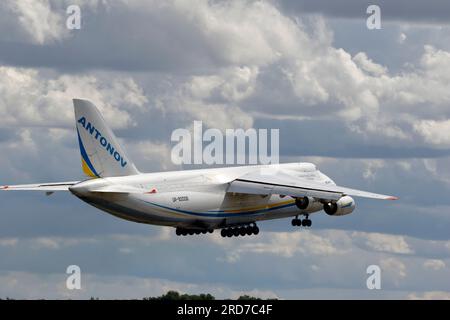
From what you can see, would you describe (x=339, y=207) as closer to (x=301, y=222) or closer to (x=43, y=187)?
(x=301, y=222)

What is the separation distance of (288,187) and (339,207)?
5510mm

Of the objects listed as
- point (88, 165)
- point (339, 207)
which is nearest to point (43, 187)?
point (88, 165)

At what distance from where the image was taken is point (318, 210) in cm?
8056

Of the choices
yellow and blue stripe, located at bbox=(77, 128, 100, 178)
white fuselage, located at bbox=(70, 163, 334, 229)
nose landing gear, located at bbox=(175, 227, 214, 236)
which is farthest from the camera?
nose landing gear, located at bbox=(175, 227, 214, 236)

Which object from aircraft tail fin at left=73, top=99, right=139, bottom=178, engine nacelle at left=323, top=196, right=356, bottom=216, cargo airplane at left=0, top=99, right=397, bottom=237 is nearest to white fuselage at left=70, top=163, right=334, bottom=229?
cargo airplane at left=0, top=99, right=397, bottom=237

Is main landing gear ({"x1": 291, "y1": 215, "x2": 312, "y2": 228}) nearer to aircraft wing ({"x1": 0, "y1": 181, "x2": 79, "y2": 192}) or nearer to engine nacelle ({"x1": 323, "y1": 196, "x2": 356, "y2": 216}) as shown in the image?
engine nacelle ({"x1": 323, "y1": 196, "x2": 356, "y2": 216})

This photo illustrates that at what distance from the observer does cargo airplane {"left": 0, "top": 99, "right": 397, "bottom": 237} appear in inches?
2724

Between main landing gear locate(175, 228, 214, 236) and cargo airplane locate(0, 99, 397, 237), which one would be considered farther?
main landing gear locate(175, 228, 214, 236)

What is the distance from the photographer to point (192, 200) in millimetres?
72750

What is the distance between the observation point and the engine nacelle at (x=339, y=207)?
2985 inches

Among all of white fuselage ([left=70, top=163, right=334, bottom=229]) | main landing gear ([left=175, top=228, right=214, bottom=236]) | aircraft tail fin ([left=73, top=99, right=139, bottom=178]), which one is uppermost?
aircraft tail fin ([left=73, top=99, right=139, bottom=178])
